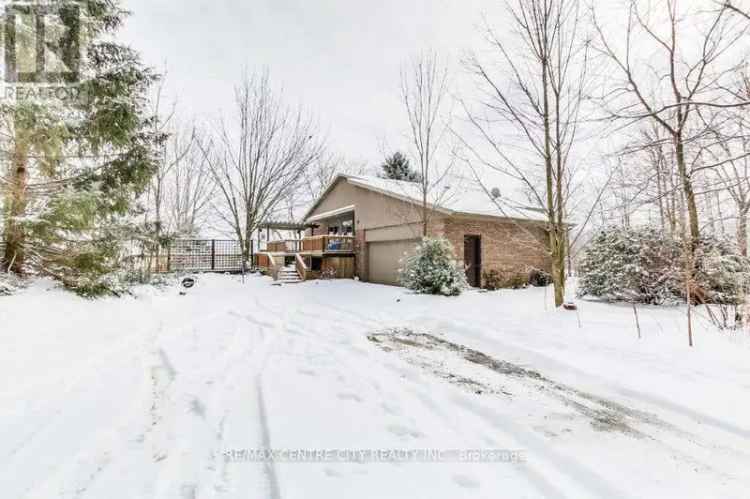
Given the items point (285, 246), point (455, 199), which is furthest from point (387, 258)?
point (285, 246)

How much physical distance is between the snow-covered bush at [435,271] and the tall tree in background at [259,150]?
35.1ft

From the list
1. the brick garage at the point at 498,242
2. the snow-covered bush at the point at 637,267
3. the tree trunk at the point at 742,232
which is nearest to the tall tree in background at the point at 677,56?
the tree trunk at the point at 742,232

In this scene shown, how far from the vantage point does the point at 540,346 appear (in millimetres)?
4977

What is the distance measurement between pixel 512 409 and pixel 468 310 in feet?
16.3

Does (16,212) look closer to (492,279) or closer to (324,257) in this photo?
(324,257)

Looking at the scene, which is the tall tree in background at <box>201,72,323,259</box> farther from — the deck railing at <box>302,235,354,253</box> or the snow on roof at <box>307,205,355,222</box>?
the deck railing at <box>302,235,354,253</box>

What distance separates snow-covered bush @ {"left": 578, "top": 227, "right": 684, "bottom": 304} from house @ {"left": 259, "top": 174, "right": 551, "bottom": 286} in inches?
68.7

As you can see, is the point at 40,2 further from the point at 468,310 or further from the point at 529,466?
the point at 468,310

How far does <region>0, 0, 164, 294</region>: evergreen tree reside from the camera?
210 inches

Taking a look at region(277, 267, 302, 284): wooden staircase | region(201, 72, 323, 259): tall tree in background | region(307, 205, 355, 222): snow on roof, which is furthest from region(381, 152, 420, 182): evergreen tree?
region(277, 267, 302, 284): wooden staircase

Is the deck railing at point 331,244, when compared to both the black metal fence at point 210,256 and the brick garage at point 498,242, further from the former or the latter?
the black metal fence at point 210,256

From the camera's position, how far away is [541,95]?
24.5 feet

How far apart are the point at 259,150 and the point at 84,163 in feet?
39.5

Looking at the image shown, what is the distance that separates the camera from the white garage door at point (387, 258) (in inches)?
545
